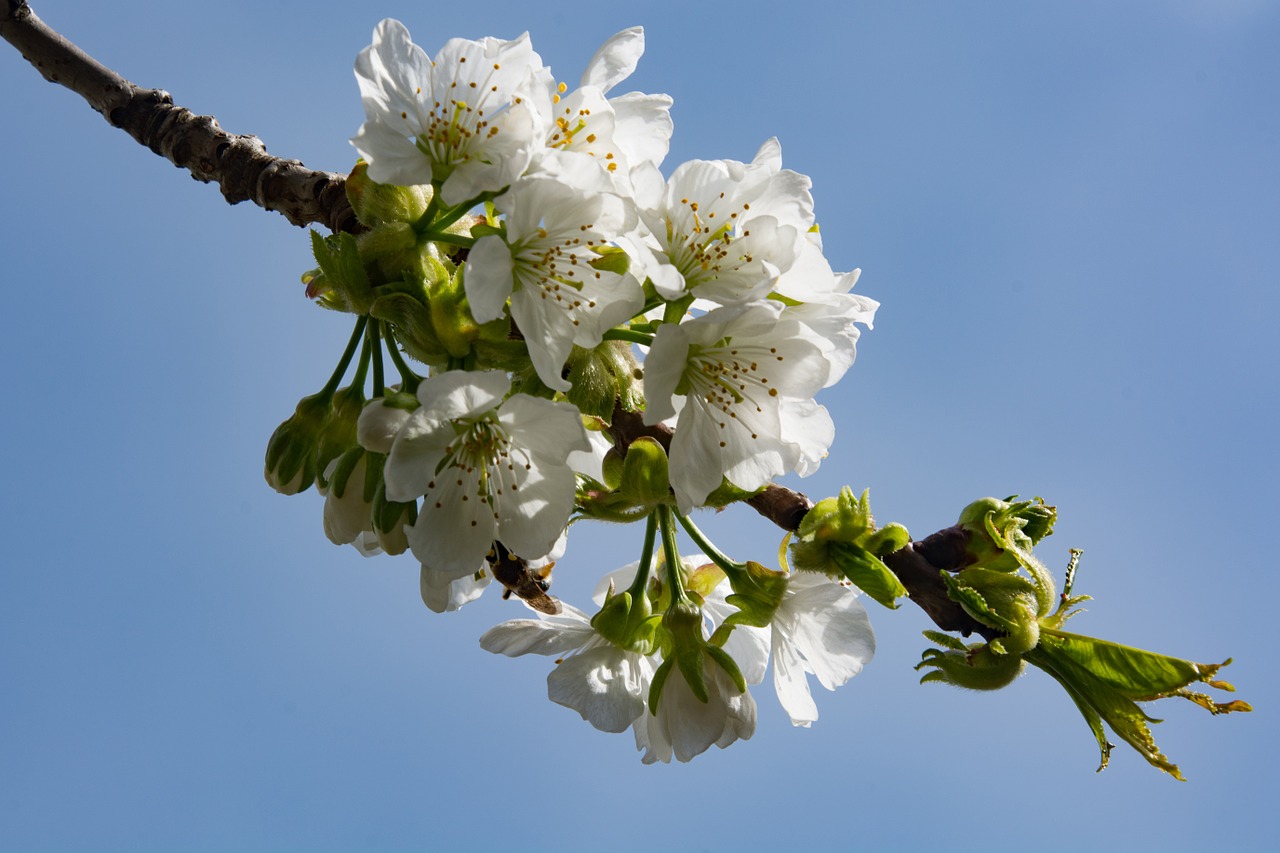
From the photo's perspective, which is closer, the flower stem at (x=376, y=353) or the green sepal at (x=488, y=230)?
the green sepal at (x=488, y=230)

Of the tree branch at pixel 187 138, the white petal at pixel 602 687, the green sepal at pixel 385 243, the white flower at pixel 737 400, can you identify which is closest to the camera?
the white flower at pixel 737 400

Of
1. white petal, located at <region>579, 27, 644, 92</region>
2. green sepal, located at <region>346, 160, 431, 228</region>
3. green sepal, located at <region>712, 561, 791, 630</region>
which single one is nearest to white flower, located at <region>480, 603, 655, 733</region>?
green sepal, located at <region>712, 561, 791, 630</region>

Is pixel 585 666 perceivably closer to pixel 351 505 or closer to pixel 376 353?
pixel 351 505

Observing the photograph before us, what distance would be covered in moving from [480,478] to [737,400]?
501 millimetres

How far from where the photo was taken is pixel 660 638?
2.01 meters

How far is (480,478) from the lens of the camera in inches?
71.4

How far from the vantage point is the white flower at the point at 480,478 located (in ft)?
5.59

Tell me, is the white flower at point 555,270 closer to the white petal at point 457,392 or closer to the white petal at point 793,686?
the white petal at point 457,392

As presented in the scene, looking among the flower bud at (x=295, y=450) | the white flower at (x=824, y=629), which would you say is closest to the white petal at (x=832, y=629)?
the white flower at (x=824, y=629)

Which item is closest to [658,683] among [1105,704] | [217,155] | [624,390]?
[624,390]

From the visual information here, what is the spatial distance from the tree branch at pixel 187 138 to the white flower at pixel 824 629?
1197 mm

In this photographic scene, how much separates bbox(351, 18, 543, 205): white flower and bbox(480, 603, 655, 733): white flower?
92 centimetres

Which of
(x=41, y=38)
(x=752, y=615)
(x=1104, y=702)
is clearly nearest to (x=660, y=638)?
(x=752, y=615)

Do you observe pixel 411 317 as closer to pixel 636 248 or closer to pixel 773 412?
pixel 636 248
